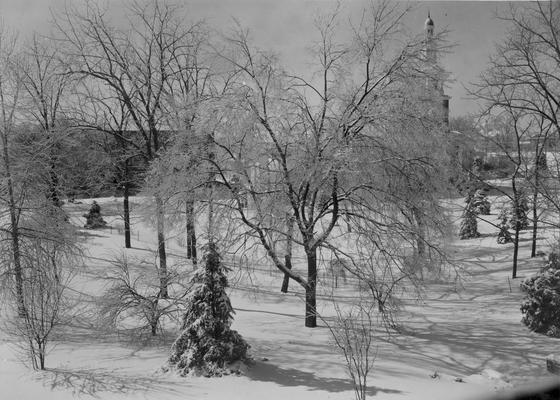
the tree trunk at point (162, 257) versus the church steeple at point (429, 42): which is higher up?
the church steeple at point (429, 42)


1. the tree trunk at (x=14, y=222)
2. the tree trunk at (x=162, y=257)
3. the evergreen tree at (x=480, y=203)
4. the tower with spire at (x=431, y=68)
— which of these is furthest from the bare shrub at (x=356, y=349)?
the evergreen tree at (x=480, y=203)

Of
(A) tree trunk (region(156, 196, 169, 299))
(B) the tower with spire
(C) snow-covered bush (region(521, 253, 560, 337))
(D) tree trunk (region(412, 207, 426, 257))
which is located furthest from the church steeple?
(A) tree trunk (region(156, 196, 169, 299))

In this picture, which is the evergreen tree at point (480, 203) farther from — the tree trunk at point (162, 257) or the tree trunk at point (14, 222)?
the tree trunk at point (14, 222)

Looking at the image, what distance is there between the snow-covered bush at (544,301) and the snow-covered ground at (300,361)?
364 millimetres

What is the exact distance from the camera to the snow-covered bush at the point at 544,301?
12289 millimetres

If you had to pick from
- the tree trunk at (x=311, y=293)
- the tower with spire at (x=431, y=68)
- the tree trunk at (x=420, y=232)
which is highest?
the tower with spire at (x=431, y=68)

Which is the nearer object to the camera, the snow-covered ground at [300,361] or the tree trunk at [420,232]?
the snow-covered ground at [300,361]

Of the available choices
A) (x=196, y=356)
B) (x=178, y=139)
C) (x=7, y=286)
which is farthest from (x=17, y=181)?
(x=196, y=356)

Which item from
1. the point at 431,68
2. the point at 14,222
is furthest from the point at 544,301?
the point at 14,222

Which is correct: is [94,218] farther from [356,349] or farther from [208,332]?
[356,349]

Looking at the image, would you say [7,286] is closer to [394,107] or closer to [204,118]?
[204,118]

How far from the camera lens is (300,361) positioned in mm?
10180

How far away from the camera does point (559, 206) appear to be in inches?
483

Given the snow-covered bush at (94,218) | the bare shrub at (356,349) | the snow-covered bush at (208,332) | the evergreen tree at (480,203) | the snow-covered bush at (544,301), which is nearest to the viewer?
the bare shrub at (356,349)
